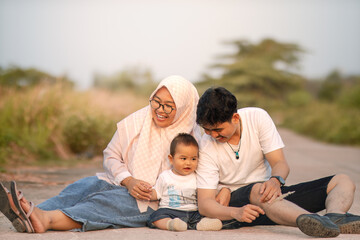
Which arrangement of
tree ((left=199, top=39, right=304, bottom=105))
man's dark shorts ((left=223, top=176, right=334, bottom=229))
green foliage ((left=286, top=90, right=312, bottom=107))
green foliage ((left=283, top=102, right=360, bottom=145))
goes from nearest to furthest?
man's dark shorts ((left=223, top=176, right=334, bottom=229))
green foliage ((left=283, top=102, right=360, bottom=145))
tree ((left=199, top=39, right=304, bottom=105))
green foliage ((left=286, top=90, right=312, bottom=107))

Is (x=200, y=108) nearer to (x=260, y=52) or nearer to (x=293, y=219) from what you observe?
(x=293, y=219)

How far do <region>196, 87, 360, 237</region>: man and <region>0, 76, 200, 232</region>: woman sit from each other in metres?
0.46

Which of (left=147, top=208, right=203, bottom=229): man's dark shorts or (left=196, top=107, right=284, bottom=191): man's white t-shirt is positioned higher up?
(left=196, top=107, right=284, bottom=191): man's white t-shirt

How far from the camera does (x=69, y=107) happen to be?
1183 cm

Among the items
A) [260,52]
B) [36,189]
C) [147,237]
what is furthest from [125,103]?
[260,52]

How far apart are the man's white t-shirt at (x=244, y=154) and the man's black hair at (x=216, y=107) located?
12.4 inches

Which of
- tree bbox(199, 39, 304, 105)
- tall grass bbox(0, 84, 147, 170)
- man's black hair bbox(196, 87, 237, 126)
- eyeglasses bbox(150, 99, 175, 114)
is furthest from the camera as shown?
tree bbox(199, 39, 304, 105)

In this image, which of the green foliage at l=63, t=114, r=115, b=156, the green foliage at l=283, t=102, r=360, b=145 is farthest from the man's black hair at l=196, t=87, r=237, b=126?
the green foliage at l=283, t=102, r=360, b=145

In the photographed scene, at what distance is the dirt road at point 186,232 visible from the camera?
358 cm

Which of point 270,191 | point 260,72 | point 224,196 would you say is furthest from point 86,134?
point 260,72

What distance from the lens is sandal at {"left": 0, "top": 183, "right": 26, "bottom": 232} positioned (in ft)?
11.4

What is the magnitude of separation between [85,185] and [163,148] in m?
0.79

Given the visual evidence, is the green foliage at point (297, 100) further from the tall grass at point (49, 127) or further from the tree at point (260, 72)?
the tall grass at point (49, 127)

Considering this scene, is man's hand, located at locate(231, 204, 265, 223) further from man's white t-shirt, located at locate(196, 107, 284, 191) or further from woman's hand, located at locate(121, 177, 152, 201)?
woman's hand, located at locate(121, 177, 152, 201)
